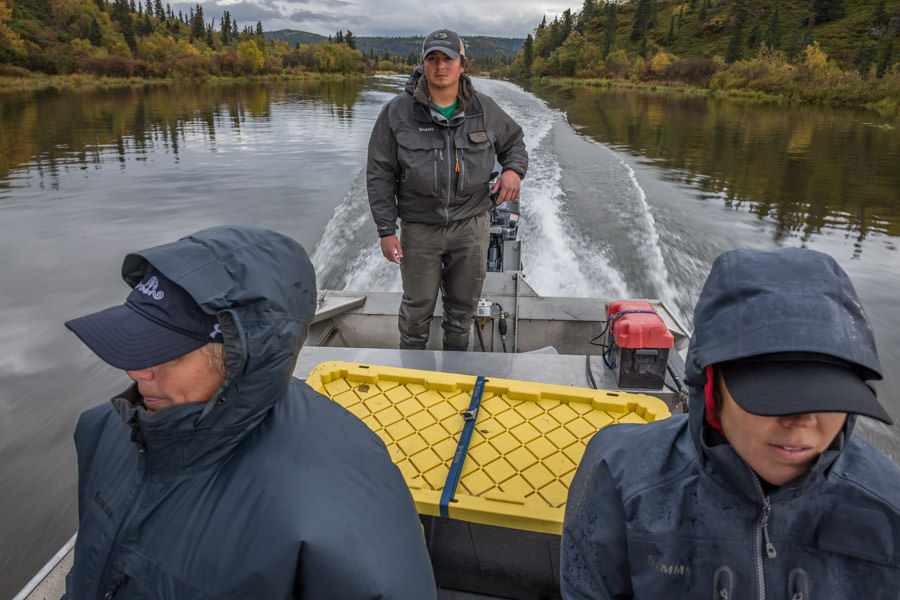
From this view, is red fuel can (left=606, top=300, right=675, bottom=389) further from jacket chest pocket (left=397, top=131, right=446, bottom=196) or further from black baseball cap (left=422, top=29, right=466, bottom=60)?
black baseball cap (left=422, top=29, right=466, bottom=60)

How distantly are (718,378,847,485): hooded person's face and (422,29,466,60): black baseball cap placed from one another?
210 cm

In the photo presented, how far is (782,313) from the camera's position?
76 centimetres

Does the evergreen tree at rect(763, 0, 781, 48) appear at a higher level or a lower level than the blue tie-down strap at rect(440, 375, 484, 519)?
higher

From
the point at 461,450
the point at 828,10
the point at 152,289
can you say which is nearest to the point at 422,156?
the point at 461,450

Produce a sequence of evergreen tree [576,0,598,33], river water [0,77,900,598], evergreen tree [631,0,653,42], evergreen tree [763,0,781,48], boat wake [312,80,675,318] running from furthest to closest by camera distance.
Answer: evergreen tree [576,0,598,33] < evergreen tree [631,0,653,42] < evergreen tree [763,0,781,48] < boat wake [312,80,675,318] < river water [0,77,900,598]

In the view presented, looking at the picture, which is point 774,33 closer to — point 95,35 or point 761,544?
point 761,544

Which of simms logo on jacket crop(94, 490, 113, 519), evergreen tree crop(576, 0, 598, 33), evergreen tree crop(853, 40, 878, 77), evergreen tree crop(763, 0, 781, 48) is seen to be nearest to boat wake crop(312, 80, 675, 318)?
simms logo on jacket crop(94, 490, 113, 519)

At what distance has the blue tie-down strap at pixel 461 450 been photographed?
1.58m

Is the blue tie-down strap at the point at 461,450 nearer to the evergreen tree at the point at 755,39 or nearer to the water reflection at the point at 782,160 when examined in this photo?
the water reflection at the point at 782,160

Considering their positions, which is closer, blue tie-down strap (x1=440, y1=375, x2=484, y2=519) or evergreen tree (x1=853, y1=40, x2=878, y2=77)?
blue tie-down strap (x1=440, y1=375, x2=484, y2=519)

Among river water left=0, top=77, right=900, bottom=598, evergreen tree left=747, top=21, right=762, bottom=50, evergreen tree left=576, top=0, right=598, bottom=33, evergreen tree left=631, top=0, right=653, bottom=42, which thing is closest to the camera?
river water left=0, top=77, right=900, bottom=598

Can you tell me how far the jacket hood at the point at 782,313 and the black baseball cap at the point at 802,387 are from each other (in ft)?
0.10

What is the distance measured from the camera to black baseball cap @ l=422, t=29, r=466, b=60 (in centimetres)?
244

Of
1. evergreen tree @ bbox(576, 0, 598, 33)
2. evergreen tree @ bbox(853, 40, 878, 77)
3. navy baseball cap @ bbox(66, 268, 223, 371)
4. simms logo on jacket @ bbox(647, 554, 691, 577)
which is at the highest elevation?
evergreen tree @ bbox(576, 0, 598, 33)
